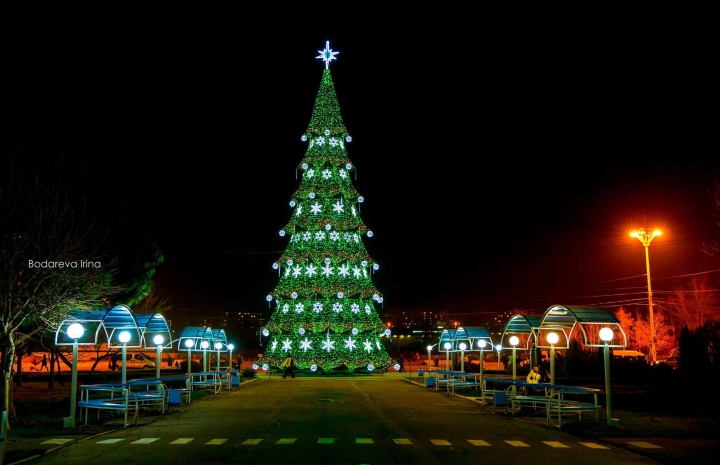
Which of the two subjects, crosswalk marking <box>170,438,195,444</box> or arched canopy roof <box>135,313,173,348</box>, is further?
arched canopy roof <box>135,313,173,348</box>

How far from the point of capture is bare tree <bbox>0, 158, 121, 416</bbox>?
18.0 metres

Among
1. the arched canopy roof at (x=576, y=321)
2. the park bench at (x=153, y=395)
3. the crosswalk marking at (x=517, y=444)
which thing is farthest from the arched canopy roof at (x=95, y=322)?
the arched canopy roof at (x=576, y=321)

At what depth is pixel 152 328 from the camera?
25859 mm

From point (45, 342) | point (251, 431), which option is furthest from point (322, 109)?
point (251, 431)

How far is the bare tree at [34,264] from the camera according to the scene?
18.0 meters

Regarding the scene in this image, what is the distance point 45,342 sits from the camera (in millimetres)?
28453

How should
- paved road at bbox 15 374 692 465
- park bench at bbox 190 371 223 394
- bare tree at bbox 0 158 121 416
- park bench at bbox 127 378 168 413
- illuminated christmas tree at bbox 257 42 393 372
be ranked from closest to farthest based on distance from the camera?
1. paved road at bbox 15 374 692 465
2. bare tree at bbox 0 158 121 416
3. park bench at bbox 127 378 168 413
4. park bench at bbox 190 371 223 394
5. illuminated christmas tree at bbox 257 42 393 372

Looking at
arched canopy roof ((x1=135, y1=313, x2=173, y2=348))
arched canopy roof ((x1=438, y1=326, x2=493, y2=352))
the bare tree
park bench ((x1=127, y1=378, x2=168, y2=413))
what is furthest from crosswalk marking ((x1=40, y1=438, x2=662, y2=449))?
arched canopy roof ((x1=438, y1=326, x2=493, y2=352))

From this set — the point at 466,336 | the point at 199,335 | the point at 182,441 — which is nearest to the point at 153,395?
the point at 182,441

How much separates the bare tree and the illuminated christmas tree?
78.4ft

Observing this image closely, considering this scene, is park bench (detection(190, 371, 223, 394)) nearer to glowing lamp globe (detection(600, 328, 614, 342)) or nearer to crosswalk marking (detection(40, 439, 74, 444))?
crosswalk marking (detection(40, 439, 74, 444))

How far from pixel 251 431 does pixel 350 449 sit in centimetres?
385

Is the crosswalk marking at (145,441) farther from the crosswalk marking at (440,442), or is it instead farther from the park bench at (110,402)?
the crosswalk marking at (440,442)

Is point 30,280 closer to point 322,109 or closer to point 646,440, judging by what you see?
point 646,440
